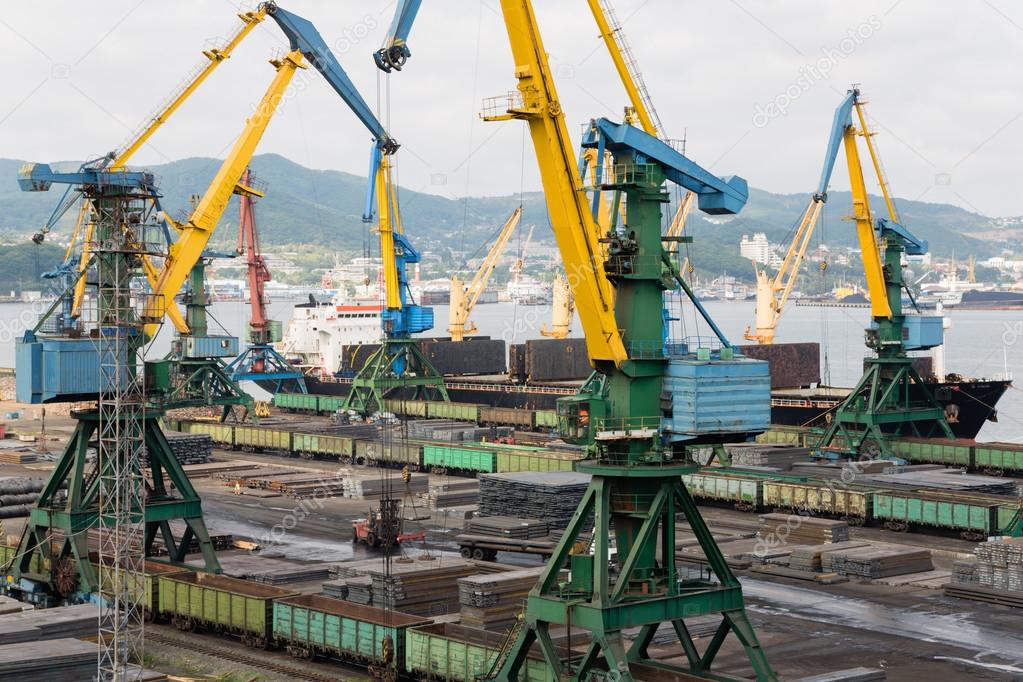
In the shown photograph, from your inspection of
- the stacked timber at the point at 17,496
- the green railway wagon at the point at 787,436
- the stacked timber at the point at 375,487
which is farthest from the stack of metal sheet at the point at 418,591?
the green railway wagon at the point at 787,436

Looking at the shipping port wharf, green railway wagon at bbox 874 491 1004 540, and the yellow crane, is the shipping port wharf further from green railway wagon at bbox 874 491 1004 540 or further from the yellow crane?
the yellow crane

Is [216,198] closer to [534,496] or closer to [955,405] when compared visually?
[534,496]

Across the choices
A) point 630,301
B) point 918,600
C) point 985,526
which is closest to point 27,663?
point 630,301

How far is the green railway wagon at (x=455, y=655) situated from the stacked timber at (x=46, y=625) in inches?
286

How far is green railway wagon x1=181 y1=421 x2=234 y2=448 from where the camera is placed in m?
79.9

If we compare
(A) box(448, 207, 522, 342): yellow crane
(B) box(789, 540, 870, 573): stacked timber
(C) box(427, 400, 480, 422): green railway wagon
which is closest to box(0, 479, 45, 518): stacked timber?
(B) box(789, 540, 870, 573): stacked timber

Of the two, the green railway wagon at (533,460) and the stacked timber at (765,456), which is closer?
the green railway wagon at (533,460)

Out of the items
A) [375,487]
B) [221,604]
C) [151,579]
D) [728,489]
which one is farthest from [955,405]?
[221,604]

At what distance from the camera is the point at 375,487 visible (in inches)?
2360

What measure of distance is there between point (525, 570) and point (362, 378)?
174ft

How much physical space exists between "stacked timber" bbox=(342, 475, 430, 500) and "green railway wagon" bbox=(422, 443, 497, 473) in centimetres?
346

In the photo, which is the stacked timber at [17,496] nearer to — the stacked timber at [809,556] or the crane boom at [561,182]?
the stacked timber at [809,556]

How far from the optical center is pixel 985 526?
152ft

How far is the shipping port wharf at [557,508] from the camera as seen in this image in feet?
90.7
